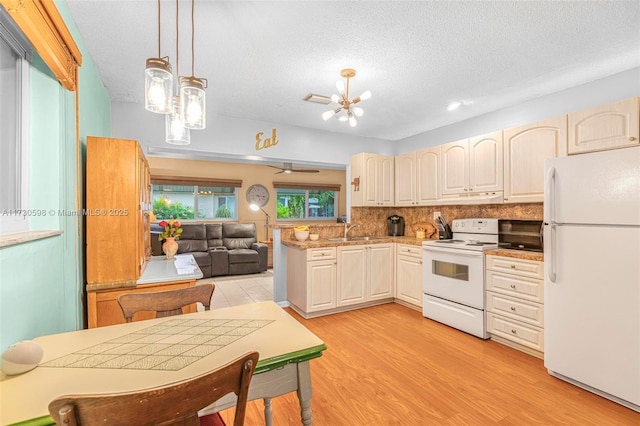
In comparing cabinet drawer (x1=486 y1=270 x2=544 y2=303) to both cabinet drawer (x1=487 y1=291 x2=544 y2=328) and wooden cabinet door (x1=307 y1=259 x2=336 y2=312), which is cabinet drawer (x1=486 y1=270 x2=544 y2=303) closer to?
cabinet drawer (x1=487 y1=291 x2=544 y2=328)

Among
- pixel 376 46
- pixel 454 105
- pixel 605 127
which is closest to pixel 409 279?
pixel 454 105

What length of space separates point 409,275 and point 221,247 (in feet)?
13.6

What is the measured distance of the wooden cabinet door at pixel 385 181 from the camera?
4398 mm

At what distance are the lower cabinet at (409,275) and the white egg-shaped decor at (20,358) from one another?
348 centimetres

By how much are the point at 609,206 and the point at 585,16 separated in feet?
4.03

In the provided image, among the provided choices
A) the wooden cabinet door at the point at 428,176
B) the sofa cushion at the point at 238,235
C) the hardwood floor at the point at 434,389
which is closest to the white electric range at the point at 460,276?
the hardwood floor at the point at 434,389

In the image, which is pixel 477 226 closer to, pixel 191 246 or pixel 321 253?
pixel 321 253

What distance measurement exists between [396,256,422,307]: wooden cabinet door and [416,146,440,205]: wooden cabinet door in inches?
32.0

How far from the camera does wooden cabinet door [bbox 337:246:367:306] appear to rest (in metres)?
3.74

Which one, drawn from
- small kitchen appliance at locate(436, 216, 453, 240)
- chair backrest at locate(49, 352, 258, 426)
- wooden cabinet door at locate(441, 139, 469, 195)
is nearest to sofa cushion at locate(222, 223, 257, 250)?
small kitchen appliance at locate(436, 216, 453, 240)

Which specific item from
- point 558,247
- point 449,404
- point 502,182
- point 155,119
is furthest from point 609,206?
point 155,119

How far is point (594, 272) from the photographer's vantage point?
2.05 m

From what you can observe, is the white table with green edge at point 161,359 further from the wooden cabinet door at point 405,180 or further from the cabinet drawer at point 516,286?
the wooden cabinet door at point 405,180

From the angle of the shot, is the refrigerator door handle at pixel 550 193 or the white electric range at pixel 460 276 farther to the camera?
the white electric range at pixel 460 276
